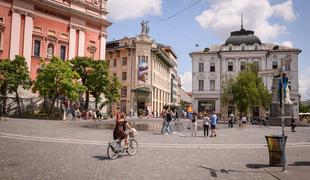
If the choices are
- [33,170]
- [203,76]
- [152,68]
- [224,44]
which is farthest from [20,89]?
[224,44]

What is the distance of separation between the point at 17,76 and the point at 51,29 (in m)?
11.1

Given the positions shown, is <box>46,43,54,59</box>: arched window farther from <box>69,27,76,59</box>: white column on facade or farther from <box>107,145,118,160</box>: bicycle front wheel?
<box>107,145,118,160</box>: bicycle front wheel

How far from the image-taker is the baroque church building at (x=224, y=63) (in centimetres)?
6719

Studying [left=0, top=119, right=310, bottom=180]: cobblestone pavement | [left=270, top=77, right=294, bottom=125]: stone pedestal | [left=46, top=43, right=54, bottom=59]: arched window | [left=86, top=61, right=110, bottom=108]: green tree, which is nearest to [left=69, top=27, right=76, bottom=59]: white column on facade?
[left=46, top=43, right=54, bottom=59]: arched window

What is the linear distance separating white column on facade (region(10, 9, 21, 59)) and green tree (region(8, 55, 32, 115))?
3.21 meters

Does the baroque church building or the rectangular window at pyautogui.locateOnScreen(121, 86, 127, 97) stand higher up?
the baroque church building

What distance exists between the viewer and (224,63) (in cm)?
6900

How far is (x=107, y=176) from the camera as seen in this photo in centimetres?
818

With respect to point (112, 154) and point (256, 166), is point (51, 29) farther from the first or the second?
point (256, 166)

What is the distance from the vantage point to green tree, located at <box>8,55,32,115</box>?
36.6 meters

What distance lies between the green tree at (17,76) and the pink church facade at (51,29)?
369 cm

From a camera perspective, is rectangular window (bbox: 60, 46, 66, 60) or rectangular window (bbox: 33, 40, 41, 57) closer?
rectangular window (bbox: 33, 40, 41, 57)

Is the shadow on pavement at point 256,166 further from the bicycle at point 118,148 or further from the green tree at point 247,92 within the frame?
the green tree at point 247,92

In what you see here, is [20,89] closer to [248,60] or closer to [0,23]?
[0,23]
